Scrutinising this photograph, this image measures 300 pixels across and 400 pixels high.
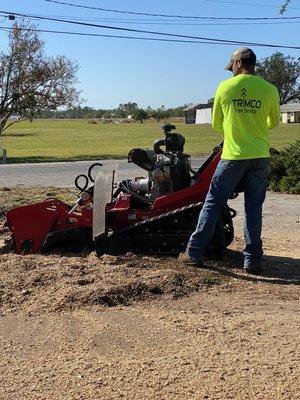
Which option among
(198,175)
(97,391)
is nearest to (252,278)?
(198,175)

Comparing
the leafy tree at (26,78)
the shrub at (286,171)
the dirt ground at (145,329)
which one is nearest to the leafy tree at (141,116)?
the leafy tree at (26,78)

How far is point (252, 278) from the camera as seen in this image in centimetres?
553

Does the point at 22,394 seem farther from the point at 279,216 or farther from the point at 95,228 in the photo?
the point at 279,216

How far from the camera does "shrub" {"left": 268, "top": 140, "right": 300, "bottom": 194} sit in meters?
14.1

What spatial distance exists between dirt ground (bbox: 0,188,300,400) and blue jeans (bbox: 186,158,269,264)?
0.79ft

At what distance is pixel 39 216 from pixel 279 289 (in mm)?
2770

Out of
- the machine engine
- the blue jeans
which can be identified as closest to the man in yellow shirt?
the blue jeans

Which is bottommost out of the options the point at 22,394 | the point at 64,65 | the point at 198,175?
the point at 22,394

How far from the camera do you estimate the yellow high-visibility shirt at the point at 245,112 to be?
17.8 feet

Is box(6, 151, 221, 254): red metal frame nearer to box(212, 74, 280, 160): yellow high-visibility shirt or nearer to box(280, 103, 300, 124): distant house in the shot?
box(212, 74, 280, 160): yellow high-visibility shirt

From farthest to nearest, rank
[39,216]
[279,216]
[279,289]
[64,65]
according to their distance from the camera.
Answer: [64,65] → [279,216] → [39,216] → [279,289]

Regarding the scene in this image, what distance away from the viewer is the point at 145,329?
4.18 meters

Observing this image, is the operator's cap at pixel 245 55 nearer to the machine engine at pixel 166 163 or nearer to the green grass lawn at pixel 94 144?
the machine engine at pixel 166 163

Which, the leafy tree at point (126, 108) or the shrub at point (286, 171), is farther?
the leafy tree at point (126, 108)
